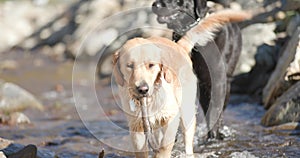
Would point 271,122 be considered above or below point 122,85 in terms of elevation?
below

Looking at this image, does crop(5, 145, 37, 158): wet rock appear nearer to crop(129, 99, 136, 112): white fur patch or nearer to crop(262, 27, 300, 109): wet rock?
crop(129, 99, 136, 112): white fur patch

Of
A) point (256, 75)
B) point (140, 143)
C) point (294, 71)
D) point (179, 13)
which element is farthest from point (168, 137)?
point (256, 75)

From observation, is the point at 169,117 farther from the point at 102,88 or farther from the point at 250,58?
the point at 102,88

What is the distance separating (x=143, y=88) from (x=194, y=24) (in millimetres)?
1904

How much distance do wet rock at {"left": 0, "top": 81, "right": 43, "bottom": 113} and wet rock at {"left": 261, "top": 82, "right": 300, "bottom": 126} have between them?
500 cm

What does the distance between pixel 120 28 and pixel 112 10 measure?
14.8 ft

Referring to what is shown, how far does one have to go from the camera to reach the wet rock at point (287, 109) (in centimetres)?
761

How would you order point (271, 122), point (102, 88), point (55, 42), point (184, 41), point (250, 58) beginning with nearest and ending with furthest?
point (184, 41)
point (271, 122)
point (250, 58)
point (102, 88)
point (55, 42)

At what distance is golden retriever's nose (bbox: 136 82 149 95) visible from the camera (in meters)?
4.46

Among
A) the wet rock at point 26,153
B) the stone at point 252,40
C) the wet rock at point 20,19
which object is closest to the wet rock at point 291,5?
the stone at point 252,40

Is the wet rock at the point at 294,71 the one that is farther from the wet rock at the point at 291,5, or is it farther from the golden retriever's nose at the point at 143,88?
the golden retriever's nose at the point at 143,88

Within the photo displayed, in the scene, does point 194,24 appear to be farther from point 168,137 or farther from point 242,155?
point 168,137

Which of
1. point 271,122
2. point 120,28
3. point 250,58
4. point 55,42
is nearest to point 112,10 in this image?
point 55,42

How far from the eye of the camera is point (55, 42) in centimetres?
2028
